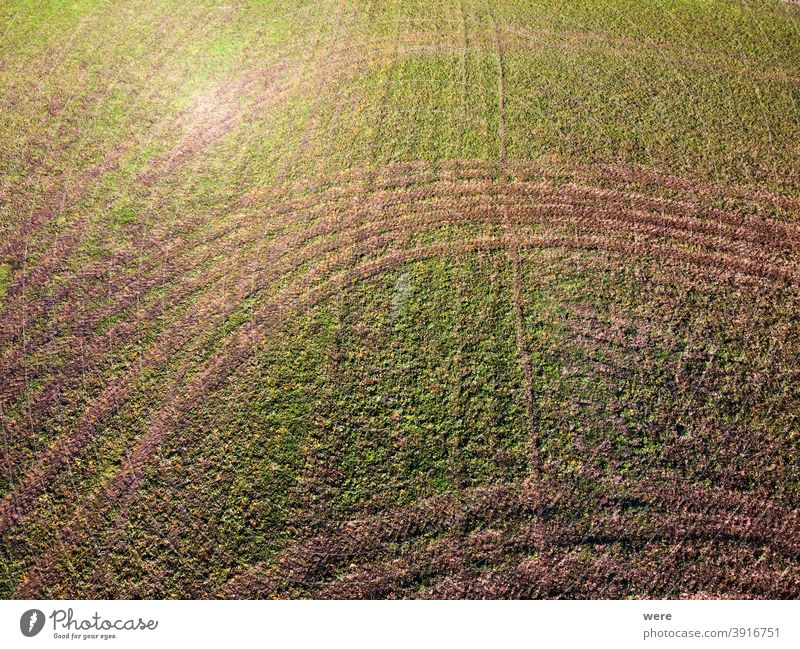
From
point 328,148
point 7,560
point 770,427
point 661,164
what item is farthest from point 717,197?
point 7,560

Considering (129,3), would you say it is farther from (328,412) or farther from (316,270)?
(328,412)
